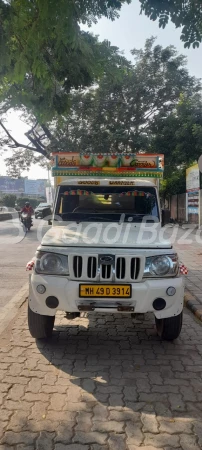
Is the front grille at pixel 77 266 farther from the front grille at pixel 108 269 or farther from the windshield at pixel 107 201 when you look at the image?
the windshield at pixel 107 201

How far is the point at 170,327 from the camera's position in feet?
14.9

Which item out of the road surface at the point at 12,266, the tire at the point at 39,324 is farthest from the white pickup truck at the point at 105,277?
the road surface at the point at 12,266

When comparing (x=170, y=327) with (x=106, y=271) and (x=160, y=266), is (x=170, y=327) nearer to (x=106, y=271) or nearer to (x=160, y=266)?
(x=160, y=266)

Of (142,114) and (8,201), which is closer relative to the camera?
(142,114)

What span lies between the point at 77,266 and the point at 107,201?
186 centimetres

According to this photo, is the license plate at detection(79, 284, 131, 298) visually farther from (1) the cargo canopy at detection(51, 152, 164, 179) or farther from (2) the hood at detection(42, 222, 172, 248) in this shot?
(1) the cargo canopy at detection(51, 152, 164, 179)

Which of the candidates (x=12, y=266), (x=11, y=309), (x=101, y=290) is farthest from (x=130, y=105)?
(x=101, y=290)

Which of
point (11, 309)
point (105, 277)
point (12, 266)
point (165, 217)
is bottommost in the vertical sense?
point (12, 266)

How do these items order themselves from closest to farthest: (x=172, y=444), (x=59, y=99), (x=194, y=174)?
(x=172, y=444) < (x=59, y=99) < (x=194, y=174)

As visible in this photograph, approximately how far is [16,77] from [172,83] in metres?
21.4

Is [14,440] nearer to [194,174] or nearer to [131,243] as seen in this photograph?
[131,243]

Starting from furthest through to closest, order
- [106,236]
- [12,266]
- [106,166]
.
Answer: [12,266]
[106,166]
[106,236]

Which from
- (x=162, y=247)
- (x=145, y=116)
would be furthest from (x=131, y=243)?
(x=145, y=116)

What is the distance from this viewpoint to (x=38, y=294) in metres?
4.26
